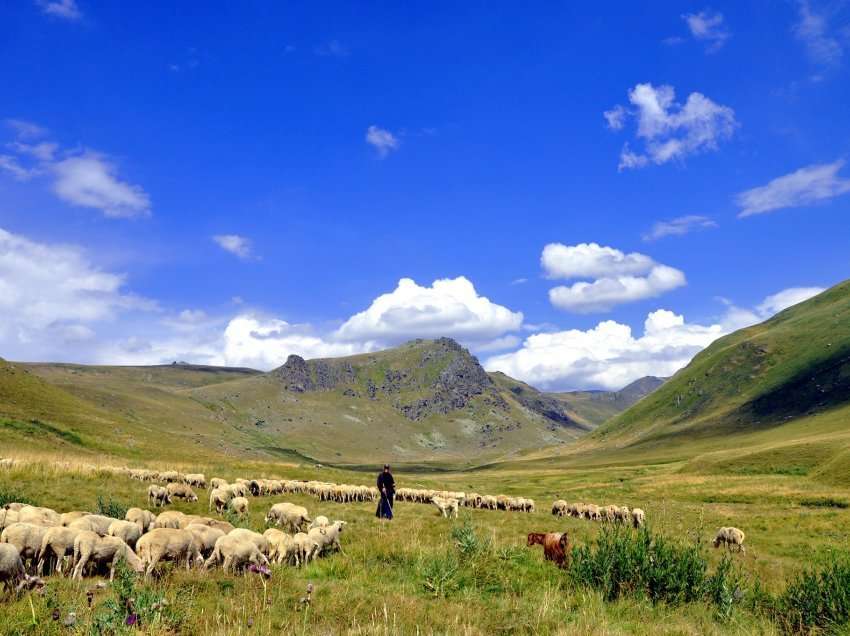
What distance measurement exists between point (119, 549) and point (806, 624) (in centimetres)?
1308

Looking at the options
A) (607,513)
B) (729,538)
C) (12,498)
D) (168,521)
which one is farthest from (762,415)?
(12,498)

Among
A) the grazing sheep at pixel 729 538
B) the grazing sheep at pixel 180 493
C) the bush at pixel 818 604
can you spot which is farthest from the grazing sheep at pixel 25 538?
the grazing sheep at pixel 729 538

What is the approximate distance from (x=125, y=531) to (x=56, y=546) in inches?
72.1

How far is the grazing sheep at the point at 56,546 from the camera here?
10.8 metres

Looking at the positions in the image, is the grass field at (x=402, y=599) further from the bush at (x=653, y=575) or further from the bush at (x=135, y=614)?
the bush at (x=653, y=575)

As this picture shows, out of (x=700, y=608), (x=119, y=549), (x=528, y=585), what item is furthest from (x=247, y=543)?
(x=700, y=608)

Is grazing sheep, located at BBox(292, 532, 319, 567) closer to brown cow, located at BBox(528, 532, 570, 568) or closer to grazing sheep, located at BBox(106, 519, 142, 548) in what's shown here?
grazing sheep, located at BBox(106, 519, 142, 548)

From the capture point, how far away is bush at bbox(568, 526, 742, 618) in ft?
36.0

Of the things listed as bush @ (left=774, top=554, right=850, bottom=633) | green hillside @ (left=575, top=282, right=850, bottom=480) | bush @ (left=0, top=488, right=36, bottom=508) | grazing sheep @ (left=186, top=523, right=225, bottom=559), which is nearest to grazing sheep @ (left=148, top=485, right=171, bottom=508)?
bush @ (left=0, top=488, right=36, bottom=508)

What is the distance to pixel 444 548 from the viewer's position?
1391 centimetres

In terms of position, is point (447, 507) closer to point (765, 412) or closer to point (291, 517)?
point (291, 517)

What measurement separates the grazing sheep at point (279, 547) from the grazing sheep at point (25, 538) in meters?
4.55

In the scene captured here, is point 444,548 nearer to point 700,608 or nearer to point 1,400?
point 700,608

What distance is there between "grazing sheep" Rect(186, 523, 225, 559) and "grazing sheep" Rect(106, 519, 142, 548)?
1.42 m
